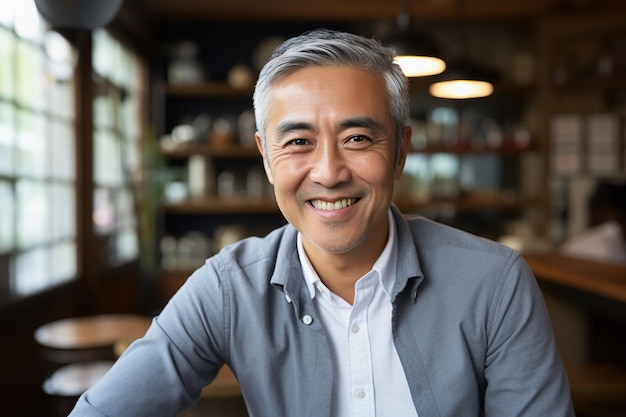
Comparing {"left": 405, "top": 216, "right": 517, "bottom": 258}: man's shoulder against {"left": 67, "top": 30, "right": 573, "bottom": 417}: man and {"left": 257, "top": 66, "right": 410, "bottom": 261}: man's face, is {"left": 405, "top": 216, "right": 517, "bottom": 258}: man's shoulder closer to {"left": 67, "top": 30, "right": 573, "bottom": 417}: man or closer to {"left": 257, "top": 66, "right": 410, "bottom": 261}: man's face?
{"left": 67, "top": 30, "right": 573, "bottom": 417}: man

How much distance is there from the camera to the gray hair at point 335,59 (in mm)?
1300

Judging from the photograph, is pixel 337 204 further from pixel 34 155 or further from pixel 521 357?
pixel 34 155

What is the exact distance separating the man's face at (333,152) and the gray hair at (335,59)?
14mm

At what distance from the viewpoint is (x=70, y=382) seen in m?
3.25

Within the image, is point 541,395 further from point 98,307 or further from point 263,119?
point 98,307

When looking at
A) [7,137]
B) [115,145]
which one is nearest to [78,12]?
[7,137]

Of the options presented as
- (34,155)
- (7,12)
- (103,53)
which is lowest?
(34,155)

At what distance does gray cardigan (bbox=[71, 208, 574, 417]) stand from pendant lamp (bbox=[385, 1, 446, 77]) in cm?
210

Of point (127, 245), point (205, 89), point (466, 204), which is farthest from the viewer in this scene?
point (205, 89)

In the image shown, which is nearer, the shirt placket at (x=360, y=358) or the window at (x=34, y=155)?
the shirt placket at (x=360, y=358)

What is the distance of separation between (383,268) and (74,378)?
2.32 meters

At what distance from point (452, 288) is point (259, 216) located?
5.66 meters

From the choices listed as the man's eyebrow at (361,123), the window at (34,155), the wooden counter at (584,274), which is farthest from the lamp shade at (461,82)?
the man's eyebrow at (361,123)

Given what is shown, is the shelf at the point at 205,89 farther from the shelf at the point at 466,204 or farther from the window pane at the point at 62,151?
the window pane at the point at 62,151
